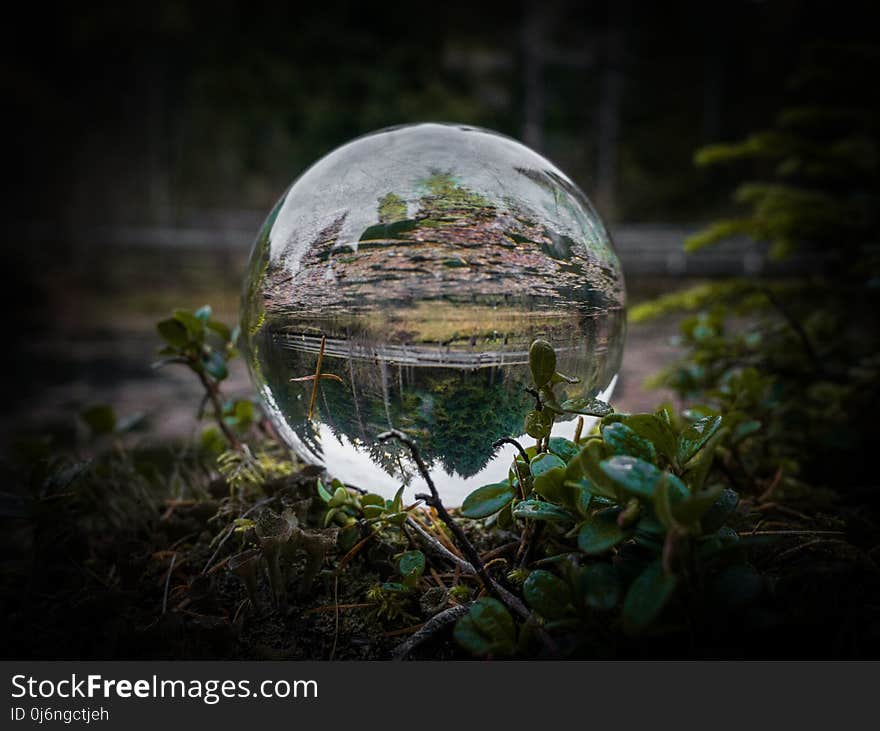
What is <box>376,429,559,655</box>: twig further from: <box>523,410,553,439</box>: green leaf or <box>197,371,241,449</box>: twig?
<box>197,371,241,449</box>: twig

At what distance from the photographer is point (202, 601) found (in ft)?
4.54

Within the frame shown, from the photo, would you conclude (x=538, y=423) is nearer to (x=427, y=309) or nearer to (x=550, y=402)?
(x=550, y=402)

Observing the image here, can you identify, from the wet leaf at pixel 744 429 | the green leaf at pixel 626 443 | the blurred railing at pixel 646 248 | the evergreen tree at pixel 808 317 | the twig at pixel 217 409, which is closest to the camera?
the green leaf at pixel 626 443

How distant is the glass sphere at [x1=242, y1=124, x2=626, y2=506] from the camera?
1.42 metres

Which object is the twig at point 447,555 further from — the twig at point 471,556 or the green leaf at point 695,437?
the green leaf at point 695,437

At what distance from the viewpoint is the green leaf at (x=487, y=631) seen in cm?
102

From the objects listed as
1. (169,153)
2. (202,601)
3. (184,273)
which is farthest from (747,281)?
(169,153)

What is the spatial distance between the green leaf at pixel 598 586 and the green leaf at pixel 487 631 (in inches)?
5.6

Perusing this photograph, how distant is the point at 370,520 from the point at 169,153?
23.6 m

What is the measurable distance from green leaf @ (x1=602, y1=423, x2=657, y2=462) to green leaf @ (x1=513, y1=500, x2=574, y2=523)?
0.49 ft

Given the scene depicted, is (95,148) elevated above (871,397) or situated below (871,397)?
above

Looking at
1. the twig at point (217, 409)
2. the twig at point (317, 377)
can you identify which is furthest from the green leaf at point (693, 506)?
the twig at point (217, 409)

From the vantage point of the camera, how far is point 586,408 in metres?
1.28
